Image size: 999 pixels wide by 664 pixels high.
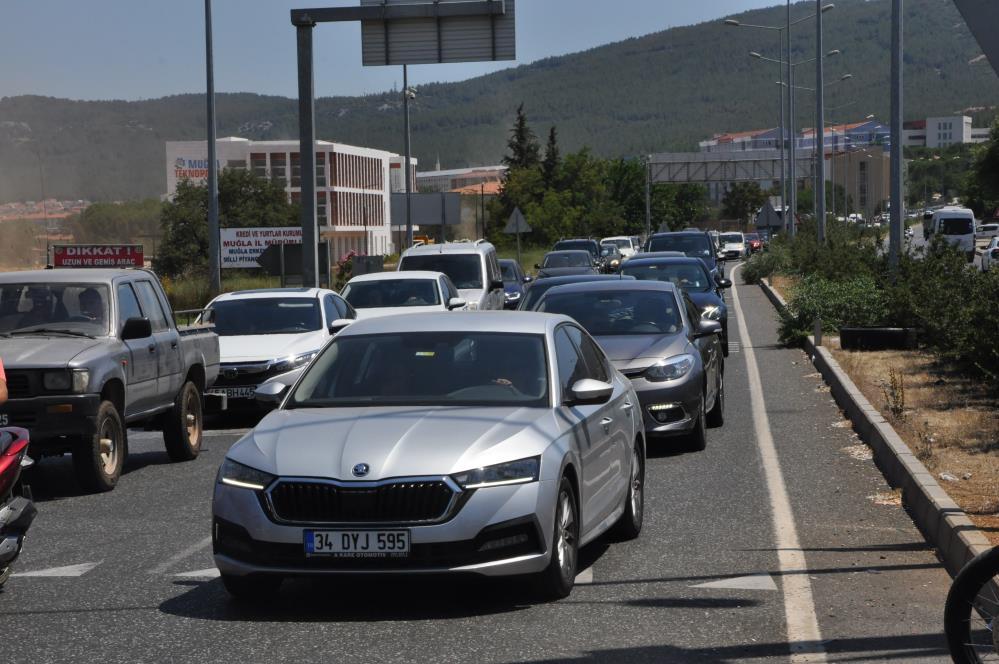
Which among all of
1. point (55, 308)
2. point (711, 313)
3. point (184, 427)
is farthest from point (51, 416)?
point (711, 313)

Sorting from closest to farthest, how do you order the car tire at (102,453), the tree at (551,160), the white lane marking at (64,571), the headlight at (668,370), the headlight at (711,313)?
the white lane marking at (64,571)
the car tire at (102,453)
the headlight at (668,370)
the headlight at (711,313)
the tree at (551,160)

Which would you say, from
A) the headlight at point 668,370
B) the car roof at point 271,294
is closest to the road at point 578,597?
the headlight at point 668,370

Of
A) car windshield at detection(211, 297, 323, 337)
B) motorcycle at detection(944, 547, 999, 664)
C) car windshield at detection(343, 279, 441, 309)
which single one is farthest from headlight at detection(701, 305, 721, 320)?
motorcycle at detection(944, 547, 999, 664)

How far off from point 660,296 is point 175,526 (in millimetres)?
6281

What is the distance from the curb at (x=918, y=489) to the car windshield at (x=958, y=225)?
60.3 metres

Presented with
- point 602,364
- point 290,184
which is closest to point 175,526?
point 602,364

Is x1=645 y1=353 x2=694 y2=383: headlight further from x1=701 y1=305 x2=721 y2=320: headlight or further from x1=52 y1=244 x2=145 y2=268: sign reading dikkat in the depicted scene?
x1=52 y1=244 x2=145 y2=268: sign reading dikkat

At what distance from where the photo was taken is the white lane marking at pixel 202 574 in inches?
329

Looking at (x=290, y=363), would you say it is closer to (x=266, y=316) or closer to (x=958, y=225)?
(x=266, y=316)

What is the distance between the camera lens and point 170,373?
548 inches

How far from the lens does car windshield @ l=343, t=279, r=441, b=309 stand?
23.0 m

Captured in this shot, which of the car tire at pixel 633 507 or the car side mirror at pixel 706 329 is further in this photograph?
the car side mirror at pixel 706 329

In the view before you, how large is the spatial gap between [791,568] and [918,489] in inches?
84.2

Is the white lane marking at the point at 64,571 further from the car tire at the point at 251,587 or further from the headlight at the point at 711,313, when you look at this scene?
the headlight at the point at 711,313
